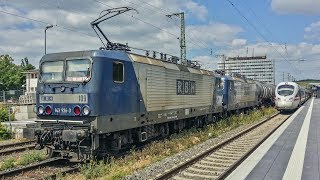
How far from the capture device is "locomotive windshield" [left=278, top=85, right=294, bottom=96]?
36.7m

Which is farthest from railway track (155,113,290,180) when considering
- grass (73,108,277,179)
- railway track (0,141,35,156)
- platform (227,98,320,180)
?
railway track (0,141,35,156)

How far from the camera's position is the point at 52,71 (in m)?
12.9

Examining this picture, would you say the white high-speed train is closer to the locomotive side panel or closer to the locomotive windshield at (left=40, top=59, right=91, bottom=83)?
the locomotive side panel

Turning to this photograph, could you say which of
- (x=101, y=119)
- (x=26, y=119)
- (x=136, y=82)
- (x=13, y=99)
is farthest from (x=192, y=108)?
(x=13, y=99)

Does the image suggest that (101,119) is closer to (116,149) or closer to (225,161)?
(116,149)

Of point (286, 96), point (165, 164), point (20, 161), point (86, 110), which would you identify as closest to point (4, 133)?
point (20, 161)

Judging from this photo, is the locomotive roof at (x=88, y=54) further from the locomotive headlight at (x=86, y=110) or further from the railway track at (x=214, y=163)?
the railway track at (x=214, y=163)

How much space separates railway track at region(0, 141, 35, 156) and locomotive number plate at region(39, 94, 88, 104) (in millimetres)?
3325

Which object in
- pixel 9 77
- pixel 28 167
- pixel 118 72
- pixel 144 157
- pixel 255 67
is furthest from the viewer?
pixel 255 67

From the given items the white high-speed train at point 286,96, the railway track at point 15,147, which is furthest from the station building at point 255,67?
the railway track at point 15,147

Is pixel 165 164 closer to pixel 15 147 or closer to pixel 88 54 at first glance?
pixel 88 54

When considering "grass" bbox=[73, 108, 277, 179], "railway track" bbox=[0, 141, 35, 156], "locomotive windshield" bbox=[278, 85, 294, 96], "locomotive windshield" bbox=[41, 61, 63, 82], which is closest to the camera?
"grass" bbox=[73, 108, 277, 179]

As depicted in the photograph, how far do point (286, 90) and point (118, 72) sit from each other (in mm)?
27236

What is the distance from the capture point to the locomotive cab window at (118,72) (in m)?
12.9
